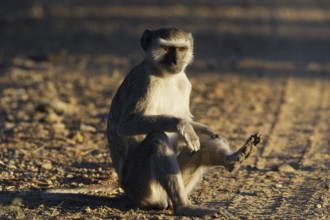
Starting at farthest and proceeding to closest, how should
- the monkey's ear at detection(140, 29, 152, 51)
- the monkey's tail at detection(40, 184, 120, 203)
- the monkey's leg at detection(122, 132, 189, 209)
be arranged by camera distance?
the monkey's ear at detection(140, 29, 152, 51), the monkey's tail at detection(40, 184, 120, 203), the monkey's leg at detection(122, 132, 189, 209)

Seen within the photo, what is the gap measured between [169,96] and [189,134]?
0.54 metres

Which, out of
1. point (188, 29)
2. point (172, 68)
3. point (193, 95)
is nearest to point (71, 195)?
point (172, 68)

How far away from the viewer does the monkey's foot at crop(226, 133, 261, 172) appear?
264 inches

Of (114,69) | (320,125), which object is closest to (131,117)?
(320,125)

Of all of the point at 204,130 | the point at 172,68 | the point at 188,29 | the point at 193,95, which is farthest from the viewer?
the point at 188,29

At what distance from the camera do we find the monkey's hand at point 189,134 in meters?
6.71

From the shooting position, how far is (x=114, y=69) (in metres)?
14.9

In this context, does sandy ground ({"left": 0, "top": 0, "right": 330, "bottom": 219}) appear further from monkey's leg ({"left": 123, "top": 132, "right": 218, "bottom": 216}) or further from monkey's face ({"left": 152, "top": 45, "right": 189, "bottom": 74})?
monkey's face ({"left": 152, "top": 45, "right": 189, "bottom": 74})

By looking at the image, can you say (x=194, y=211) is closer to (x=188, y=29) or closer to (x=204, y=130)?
(x=204, y=130)

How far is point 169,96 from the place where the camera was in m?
7.16

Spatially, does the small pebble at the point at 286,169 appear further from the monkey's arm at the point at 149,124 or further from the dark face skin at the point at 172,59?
the monkey's arm at the point at 149,124

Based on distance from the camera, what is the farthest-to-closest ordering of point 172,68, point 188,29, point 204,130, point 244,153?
point 188,29 < point 204,130 < point 172,68 < point 244,153

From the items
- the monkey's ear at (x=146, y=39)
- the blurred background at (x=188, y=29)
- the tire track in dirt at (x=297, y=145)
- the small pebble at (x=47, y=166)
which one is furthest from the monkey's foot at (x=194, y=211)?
the blurred background at (x=188, y=29)

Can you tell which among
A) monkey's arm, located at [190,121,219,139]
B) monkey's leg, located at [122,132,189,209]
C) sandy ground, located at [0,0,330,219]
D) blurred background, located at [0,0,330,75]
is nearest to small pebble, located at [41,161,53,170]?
sandy ground, located at [0,0,330,219]
